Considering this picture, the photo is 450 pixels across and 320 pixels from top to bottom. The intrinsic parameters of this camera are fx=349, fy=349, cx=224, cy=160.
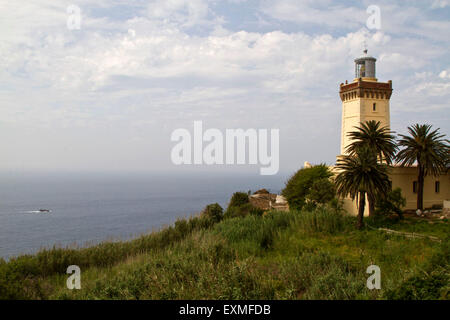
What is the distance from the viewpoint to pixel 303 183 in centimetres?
2534

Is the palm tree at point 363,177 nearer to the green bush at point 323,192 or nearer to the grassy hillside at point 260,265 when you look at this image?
the grassy hillside at point 260,265

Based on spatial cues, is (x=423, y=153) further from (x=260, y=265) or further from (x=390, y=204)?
(x=260, y=265)

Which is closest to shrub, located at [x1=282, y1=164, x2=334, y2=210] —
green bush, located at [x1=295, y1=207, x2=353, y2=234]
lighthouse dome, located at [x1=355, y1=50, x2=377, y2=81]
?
green bush, located at [x1=295, y1=207, x2=353, y2=234]

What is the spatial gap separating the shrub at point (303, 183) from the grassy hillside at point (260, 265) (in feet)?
20.6

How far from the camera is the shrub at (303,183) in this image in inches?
975

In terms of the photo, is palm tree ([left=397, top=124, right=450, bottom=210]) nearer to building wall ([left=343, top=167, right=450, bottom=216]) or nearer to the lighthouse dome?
building wall ([left=343, top=167, right=450, bottom=216])

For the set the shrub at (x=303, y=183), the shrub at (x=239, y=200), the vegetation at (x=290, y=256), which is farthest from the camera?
the shrub at (x=239, y=200)

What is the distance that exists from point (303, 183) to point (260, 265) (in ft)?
52.2

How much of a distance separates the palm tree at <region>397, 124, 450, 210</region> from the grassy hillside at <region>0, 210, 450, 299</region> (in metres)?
4.05

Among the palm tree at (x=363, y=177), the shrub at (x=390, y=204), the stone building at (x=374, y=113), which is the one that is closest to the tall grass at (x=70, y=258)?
the palm tree at (x=363, y=177)

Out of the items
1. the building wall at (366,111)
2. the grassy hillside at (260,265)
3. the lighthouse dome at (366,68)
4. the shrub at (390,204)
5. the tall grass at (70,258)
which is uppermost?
the lighthouse dome at (366,68)

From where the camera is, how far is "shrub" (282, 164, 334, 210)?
81.3ft

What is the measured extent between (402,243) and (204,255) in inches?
317

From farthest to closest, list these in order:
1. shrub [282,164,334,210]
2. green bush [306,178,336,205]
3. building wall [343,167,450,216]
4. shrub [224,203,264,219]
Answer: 1. shrub [282,164,334,210]
2. shrub [224,203,264,219]
3. building wall [343,167,450,216]
4. green bush [306,178,336,205]
